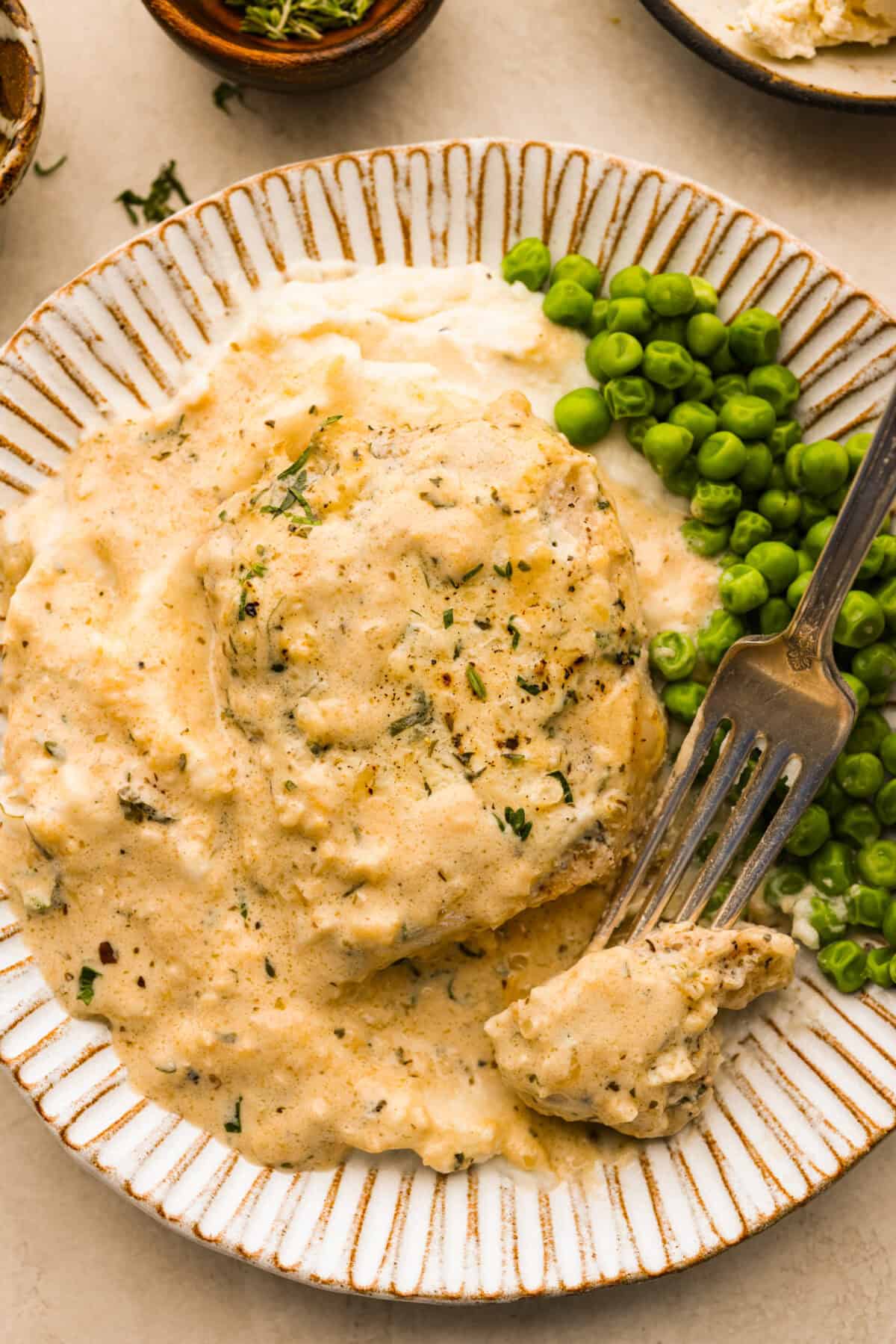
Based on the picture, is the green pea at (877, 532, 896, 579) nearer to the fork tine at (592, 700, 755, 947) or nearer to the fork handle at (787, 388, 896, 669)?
the fork handle at (787, 388, 896, 669)

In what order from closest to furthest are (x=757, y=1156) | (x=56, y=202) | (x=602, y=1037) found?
1. (x=602, y=1037)
2. (x=757, y=1156)
3. (x=56, y=202)

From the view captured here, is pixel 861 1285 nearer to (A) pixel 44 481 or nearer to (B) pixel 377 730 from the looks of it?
(B) pixel 377 730

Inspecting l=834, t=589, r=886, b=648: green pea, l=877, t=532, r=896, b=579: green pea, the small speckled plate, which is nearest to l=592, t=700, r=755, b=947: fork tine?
l=834, t=589, r=886, b=648: green pea

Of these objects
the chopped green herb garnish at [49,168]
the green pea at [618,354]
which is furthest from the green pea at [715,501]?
the chopped green herb garnish at [49,168]

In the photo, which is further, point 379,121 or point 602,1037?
point 379,121

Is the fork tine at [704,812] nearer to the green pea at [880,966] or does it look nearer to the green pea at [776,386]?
the green pea at [880,966]

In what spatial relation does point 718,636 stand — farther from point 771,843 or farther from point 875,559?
point 771,843

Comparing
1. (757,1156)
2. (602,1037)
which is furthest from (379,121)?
(757,1156)
